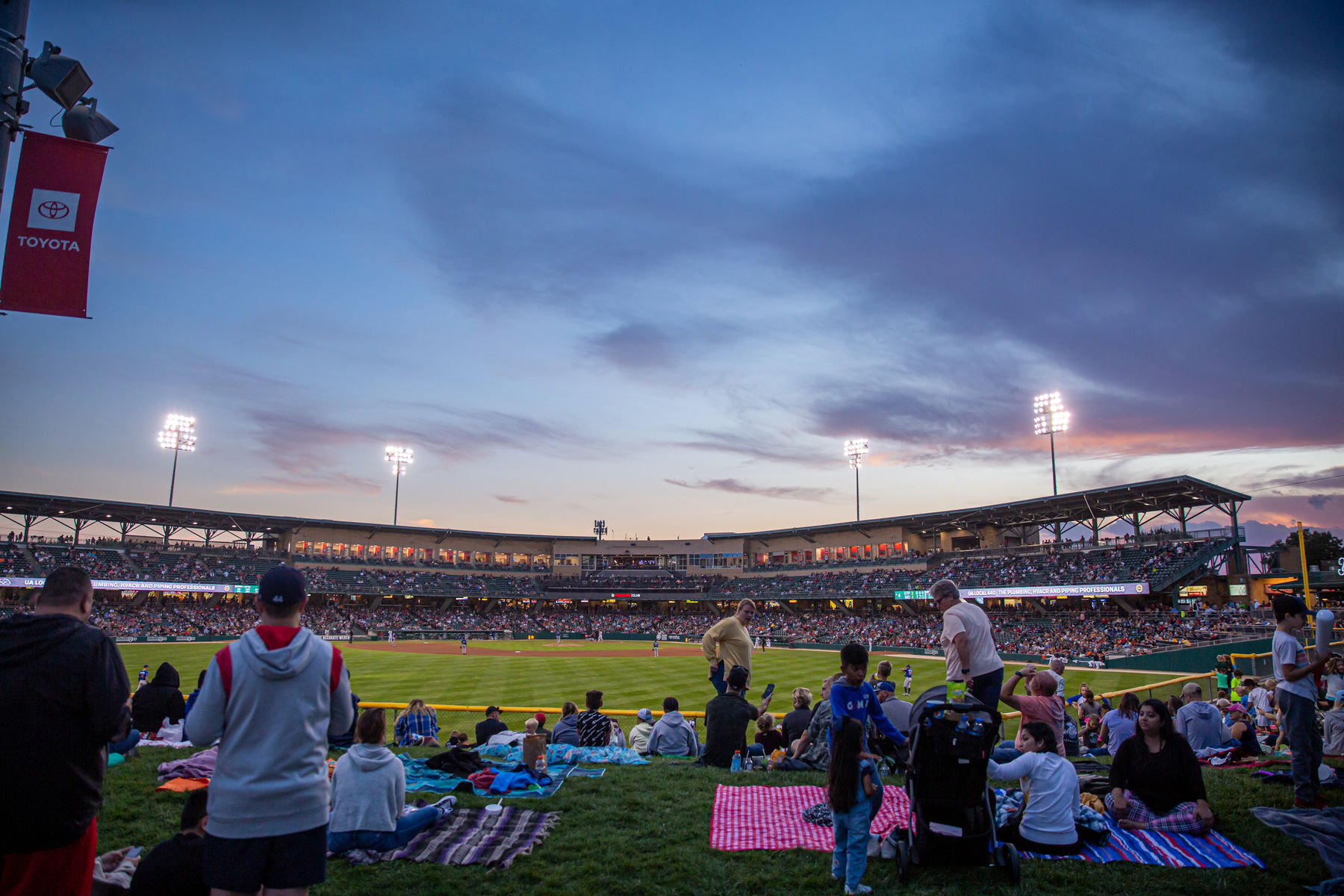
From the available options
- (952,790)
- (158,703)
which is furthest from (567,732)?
(952,790)

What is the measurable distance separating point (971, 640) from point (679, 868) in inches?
143

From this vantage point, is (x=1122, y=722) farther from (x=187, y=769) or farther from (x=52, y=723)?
(x=187, y=769)

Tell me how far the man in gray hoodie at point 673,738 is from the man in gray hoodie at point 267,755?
29.0 feet

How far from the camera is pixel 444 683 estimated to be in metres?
29.2

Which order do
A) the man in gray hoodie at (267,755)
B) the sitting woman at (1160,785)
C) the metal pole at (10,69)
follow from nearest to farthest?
the man in gray hoodie at (267,755) < the metal pole at (10,69) < the sitting woman at (1160,785)

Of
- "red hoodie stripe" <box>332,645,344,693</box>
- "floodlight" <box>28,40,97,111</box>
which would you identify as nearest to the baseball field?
"red hoodie stripe" <box>332,645,344,693</box>

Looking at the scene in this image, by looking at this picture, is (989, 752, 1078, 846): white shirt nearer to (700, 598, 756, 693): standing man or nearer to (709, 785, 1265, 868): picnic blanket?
(709, 785, 1265, 868): picnic blanket

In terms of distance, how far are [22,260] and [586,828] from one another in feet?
25.3

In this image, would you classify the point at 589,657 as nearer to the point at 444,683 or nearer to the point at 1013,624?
the point at 444,683

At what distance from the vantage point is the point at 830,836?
6910 millimetres

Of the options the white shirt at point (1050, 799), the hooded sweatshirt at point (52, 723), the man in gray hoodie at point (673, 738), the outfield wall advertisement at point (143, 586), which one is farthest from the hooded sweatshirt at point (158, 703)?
the outfield wall advertisement at point (143, 586)

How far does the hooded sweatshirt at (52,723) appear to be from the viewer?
3477mm

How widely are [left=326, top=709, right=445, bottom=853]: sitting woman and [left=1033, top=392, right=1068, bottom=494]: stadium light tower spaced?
199ft

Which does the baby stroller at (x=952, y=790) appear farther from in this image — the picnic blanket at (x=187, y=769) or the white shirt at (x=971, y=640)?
the picnic blanket at (x=187, y=769)
